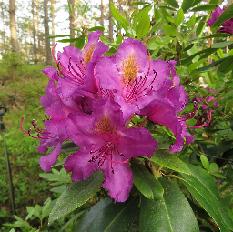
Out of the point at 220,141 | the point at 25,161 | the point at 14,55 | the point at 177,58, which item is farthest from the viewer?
the point at 14,55

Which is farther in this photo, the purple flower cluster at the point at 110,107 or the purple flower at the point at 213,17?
the purple flower at the point at 213,17

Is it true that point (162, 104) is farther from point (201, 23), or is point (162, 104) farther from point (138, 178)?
point (201, 23)

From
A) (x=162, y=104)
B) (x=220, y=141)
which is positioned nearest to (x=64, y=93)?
(x=162, y=104)

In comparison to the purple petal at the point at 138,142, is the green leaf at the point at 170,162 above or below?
below

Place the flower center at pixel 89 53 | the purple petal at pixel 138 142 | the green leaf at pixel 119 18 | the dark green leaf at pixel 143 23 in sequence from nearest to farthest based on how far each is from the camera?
the purple petal at pixel 138 142
the flower center at pixel 89 53
the dark green leaf at pixel 143 23
the green leaf at pixel 119 18

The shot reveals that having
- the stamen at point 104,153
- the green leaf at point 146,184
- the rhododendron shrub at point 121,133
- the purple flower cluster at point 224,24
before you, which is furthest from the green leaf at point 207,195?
the purple flower cluster at point 224,24

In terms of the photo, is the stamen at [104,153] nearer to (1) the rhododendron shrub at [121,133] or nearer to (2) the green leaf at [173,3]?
(1) the rhododendron shrub at [121,133]

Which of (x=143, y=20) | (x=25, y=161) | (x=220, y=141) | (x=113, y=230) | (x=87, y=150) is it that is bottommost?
(x=25, y=161)

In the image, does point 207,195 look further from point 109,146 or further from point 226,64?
point 226,64

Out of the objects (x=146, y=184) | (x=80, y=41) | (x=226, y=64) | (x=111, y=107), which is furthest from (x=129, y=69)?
(x=226, y=64)
